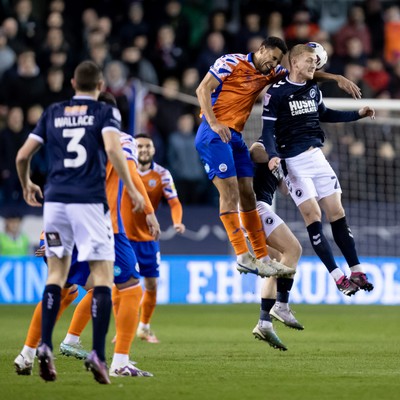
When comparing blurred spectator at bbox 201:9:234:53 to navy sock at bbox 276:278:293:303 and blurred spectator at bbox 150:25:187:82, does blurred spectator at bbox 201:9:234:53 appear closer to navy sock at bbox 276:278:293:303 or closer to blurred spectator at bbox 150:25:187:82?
blurred spectator at bbox 150:25:187:82

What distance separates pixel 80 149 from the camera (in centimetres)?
868

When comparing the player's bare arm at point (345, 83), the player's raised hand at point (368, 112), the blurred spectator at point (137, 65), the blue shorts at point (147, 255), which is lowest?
the blue shorts at point (147, 255)

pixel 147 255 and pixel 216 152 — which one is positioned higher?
pixel 216 152

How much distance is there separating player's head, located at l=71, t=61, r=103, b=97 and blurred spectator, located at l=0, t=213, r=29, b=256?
10.3 m

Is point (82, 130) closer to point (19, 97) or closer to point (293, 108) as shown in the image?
point (293, 108)

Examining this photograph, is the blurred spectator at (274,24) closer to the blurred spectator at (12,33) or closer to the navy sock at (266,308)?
the blurred spectator at (12,33)

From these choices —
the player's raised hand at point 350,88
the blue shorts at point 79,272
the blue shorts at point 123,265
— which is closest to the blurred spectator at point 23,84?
the player's raised hand at point 350,88

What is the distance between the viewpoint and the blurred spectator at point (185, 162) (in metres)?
19.7

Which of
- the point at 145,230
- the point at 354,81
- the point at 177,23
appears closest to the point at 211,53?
the point at 177,23

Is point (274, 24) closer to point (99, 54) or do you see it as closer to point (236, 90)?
point (99, 54)

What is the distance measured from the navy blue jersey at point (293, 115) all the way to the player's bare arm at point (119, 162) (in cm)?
311

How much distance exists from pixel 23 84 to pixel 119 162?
36.8 ft

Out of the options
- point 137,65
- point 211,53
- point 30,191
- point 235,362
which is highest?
point 211,53

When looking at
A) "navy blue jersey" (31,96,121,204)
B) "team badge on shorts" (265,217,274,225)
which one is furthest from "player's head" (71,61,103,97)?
"team badge on shorts" (265,217,274,225)
